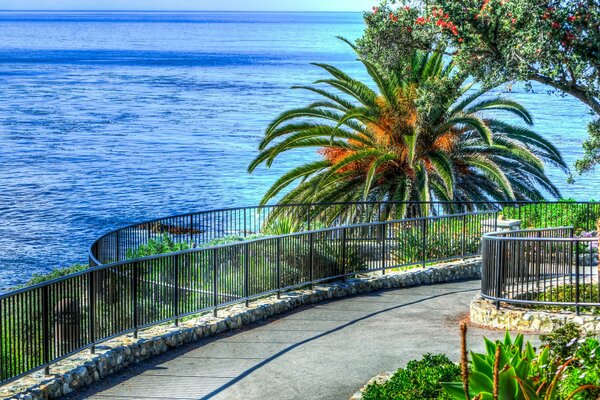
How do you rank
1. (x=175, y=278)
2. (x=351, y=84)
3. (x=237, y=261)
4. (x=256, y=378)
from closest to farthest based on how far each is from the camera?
(x=256, y=378) < (x=175, y=278) < (x=237, y=261) < (x=351, y=84)

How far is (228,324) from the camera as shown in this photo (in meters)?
13.3

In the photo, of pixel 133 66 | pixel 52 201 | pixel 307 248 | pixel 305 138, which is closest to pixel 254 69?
pixel 133 66

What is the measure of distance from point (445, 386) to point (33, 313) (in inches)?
180

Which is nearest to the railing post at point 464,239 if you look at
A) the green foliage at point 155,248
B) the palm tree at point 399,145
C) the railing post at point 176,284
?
the green foliage at point 155,248

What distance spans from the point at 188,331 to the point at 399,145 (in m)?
15.2

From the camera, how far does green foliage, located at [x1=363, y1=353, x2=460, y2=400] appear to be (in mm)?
9195

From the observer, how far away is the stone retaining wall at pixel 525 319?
12.9 metres

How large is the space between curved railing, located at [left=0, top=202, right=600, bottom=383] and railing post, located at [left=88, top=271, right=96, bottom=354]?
1cm

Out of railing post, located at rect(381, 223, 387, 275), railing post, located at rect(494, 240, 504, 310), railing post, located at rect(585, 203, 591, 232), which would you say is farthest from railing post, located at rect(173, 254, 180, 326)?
railing post, located at rect(585, 203, 591, 232)

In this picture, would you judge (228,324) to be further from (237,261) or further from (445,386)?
(445,386)

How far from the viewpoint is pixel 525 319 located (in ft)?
43.4

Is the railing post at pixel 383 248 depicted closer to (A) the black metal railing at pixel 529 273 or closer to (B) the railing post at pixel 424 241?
(B) the railing post at pixel 424 241

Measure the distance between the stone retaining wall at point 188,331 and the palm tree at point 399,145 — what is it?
325 inches

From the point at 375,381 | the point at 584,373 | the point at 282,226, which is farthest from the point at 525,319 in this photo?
the point at 282,226
